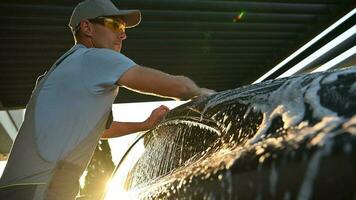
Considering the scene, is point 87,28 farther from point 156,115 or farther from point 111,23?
point 156,115

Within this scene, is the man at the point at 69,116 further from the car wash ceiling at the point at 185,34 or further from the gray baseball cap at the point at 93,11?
the car wash ceiling at the point at 185,34

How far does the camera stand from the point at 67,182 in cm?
242

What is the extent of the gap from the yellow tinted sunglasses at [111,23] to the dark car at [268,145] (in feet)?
3.92

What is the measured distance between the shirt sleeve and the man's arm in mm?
39

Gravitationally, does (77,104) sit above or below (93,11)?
below

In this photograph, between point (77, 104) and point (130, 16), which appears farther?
point (130, 16)

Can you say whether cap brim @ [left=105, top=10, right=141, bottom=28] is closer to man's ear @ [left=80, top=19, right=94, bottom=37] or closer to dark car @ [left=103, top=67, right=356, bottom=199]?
man's ear @ [left=80, top=19, right=94, bottom=37]

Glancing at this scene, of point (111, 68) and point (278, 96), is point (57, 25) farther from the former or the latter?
point (278, 96)

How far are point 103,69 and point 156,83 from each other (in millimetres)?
283

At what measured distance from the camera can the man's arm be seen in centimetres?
242

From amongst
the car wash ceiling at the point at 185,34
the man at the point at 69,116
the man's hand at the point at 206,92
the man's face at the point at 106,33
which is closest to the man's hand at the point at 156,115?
the man at the point at 69,116

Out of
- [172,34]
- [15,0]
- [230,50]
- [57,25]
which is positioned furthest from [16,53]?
[230,50]

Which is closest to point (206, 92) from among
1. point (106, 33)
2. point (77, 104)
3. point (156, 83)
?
point (156, 83)

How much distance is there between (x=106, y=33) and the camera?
9.92 feet
